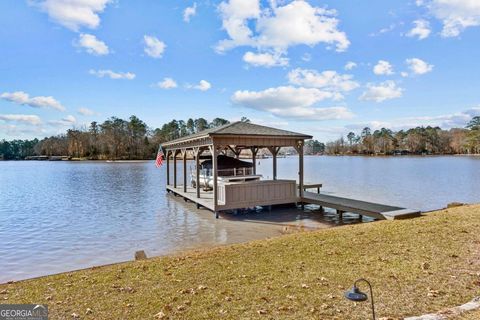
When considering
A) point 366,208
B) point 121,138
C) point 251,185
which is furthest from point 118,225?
point 121,138

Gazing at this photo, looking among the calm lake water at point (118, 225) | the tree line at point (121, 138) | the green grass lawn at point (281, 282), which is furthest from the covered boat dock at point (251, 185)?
the tree line at point (121, 138)

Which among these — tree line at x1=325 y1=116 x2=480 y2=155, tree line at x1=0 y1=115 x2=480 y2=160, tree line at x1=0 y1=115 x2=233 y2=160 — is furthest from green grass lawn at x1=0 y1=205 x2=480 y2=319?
tree line at x1=325 y1=116 x2=480 y2=155

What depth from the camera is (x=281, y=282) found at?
170 inches

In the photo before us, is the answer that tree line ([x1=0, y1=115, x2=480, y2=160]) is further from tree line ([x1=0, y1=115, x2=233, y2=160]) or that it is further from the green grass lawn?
the green grass lawn

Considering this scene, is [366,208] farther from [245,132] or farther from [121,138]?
[121,138]

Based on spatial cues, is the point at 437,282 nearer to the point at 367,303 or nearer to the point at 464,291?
the point at 464,291

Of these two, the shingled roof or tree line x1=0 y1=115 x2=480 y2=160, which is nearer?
the shingled roof

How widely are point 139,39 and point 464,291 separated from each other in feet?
53.9

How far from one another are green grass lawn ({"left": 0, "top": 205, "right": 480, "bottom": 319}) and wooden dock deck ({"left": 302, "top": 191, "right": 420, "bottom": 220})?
239 centimetres

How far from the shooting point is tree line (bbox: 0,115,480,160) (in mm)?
78438

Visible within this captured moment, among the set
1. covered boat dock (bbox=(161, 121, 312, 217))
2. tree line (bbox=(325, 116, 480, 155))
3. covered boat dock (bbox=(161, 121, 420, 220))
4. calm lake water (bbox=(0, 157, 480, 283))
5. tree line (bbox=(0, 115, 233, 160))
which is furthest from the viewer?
tree line (bbox=(325, 116, 480, 155))

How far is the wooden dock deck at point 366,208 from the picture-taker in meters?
9.07

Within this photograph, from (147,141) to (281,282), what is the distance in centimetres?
8064

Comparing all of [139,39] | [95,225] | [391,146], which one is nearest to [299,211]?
[95,225]
